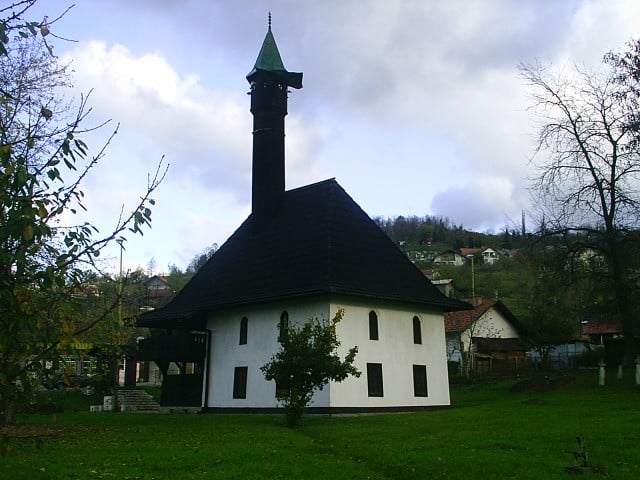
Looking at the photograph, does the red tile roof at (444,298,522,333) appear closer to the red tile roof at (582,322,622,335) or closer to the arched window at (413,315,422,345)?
the red tile roof at (582,322,622,335)

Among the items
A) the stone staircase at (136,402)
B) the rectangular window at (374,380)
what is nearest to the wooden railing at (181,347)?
the stone staircase at (136,402)

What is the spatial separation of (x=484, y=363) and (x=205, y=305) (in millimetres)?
28942

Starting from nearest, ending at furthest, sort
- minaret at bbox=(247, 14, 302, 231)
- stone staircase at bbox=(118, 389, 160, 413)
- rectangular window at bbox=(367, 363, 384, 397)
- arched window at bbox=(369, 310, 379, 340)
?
1. rectangular window at bbox=(367, 363, 384, 397)
2. arched window at bbox=(369, 310, 379, 340)
3. minaret at bbox=(247, 14, 302, 231)
4. stone staircase at bbox=(118, 389, 160, 413)

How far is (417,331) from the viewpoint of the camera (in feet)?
98.9

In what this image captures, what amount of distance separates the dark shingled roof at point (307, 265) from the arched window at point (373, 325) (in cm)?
88

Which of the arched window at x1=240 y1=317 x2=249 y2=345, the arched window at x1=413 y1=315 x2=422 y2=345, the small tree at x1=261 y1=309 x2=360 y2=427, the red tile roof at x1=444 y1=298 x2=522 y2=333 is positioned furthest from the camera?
the red tile roof at x1=444 y1=298 x2=522 y2=333

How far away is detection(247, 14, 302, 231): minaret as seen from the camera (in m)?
33.8

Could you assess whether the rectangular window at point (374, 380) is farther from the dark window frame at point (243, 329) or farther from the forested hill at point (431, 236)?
the forested hill at point (431, 236)

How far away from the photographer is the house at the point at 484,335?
174ft

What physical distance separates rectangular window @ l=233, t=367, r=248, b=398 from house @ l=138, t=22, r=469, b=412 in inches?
1.8

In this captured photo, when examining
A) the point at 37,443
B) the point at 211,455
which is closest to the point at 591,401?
the point at 211,455

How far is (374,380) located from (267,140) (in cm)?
1325

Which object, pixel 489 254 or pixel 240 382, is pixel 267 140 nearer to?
pixel 240 382

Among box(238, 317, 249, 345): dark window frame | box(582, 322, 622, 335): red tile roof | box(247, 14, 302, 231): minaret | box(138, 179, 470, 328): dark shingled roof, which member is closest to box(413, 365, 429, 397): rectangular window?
box(138, 179, 470, 328): dark shingled roof
